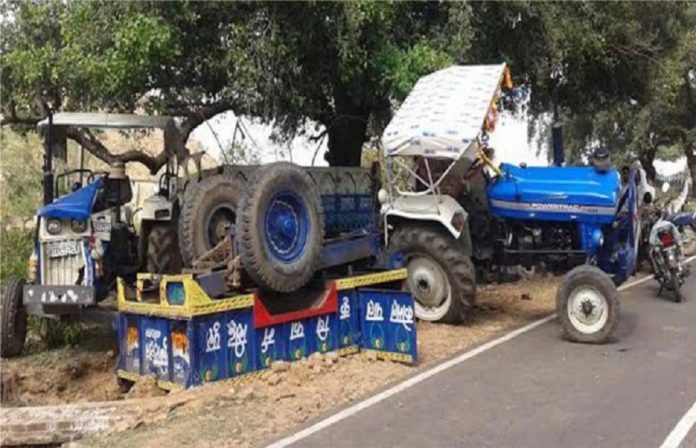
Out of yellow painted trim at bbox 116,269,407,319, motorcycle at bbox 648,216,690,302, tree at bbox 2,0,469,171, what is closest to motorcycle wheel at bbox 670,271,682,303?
motorcycle at bbox 648,216,690,302

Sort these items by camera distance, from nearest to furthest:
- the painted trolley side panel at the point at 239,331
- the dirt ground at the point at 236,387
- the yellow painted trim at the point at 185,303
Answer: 1. the dirt ground at the point at 236,387
2. the yellow painted trim at the point at 185,303
3. the painted trolley side panel at the point at 239,331

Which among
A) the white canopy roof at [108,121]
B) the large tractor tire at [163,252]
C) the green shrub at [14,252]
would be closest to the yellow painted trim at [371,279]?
the large tractor tire at [163,252]

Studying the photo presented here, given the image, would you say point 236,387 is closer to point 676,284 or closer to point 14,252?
point 676,284

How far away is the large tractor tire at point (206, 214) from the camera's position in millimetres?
→ 8711

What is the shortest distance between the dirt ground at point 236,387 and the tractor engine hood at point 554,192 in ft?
5.04

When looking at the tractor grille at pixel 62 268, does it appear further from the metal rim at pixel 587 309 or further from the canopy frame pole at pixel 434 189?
the metal rim at pixel 587 309

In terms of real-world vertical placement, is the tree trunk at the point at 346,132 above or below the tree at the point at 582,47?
below

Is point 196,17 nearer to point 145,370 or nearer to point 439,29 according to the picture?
point 439,29

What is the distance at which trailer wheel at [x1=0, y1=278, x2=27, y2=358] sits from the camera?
31.8ft

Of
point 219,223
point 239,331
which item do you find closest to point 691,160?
point 219,223

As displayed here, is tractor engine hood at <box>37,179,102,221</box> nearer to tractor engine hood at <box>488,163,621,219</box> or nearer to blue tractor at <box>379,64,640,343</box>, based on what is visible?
blue tractor at <box>379,64,640,343</box>

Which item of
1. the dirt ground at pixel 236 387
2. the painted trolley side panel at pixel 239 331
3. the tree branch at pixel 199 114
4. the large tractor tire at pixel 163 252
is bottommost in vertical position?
the dirt ground at pixel 236 387

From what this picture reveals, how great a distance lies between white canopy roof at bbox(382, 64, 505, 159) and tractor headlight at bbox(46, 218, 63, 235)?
404cm

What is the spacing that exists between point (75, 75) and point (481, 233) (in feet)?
19.3
